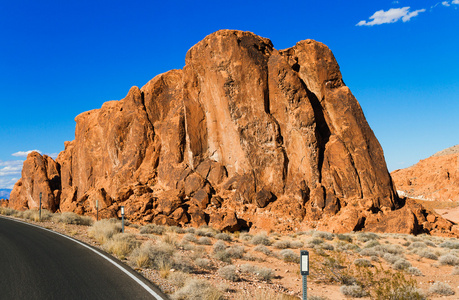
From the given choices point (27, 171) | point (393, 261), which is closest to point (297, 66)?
point (393, 261)

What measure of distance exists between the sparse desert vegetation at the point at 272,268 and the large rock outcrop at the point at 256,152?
7.28 metres

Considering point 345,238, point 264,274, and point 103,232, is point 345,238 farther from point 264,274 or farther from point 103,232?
point 103,232

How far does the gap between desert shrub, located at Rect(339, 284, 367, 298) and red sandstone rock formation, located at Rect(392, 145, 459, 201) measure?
60342mm

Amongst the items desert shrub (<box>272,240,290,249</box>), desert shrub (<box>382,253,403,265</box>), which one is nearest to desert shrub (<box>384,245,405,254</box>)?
desert shrub (<box>382,253,403,265</box>)

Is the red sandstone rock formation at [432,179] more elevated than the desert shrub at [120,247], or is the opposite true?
the red sandstone rock formation at [432,179]

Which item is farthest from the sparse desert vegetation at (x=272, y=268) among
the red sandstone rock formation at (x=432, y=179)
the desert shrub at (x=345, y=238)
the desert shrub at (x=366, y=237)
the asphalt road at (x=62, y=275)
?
the red sandstone rock formation at (x=432, y=179)

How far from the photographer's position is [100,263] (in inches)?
394

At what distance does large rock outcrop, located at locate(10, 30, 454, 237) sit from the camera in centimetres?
2741

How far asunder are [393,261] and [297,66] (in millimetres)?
Answer: 22926

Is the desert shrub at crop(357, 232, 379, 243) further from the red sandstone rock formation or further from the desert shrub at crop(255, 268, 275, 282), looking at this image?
the red sandstone rock formation

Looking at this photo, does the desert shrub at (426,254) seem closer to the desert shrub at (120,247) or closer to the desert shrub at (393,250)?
the desert shrub at (393,250)

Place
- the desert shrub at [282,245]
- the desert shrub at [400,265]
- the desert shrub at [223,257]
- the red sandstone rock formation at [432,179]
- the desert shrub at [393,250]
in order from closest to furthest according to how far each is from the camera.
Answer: the desert shrub at [223,257]
the desert shrub at [400,265]
the desert shrub at [393,250]
the desert shrub at [282,245]
the red sandstone rock formation at [432,179]

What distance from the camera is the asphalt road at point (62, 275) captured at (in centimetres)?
709

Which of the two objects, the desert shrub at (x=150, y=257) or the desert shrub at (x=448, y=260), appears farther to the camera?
the desert shrub at (x=448, y=260)
